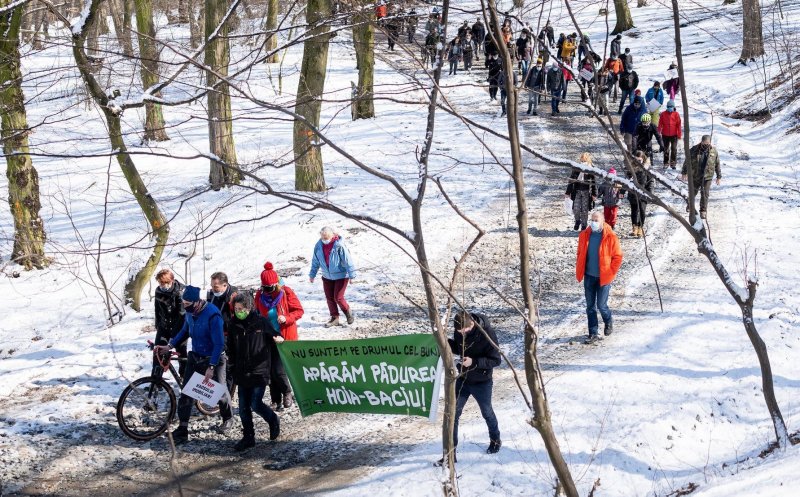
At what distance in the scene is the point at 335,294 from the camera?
11.7 m

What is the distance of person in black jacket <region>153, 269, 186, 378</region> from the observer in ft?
31.2

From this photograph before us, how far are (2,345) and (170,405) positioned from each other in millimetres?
5357

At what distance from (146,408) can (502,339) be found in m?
4.77

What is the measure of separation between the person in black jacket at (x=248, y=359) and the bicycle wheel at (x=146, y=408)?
878mm

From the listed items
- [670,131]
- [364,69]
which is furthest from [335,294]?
[364,69]

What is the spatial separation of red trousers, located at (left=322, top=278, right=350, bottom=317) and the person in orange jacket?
326 centimetres

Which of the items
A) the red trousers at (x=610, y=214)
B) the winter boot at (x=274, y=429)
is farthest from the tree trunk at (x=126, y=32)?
the red trousers at (x=610, y=214)

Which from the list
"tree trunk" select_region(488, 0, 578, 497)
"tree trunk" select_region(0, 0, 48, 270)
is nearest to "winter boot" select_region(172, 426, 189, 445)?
"tree trunk" select_region(488, 0, 578, 497)

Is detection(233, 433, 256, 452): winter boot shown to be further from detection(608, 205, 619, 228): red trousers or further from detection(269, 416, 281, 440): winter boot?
detection(608, 205, 619, 228): red trousers

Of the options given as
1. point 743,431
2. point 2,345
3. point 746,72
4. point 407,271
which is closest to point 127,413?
point 2,345

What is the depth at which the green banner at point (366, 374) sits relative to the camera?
856 centimetres

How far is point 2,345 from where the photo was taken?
12.9 m

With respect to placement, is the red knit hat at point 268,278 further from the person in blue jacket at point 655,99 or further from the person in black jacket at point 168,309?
the person in blue jacket at point 655,99

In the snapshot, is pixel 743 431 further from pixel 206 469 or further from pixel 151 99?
pixel 151 99
